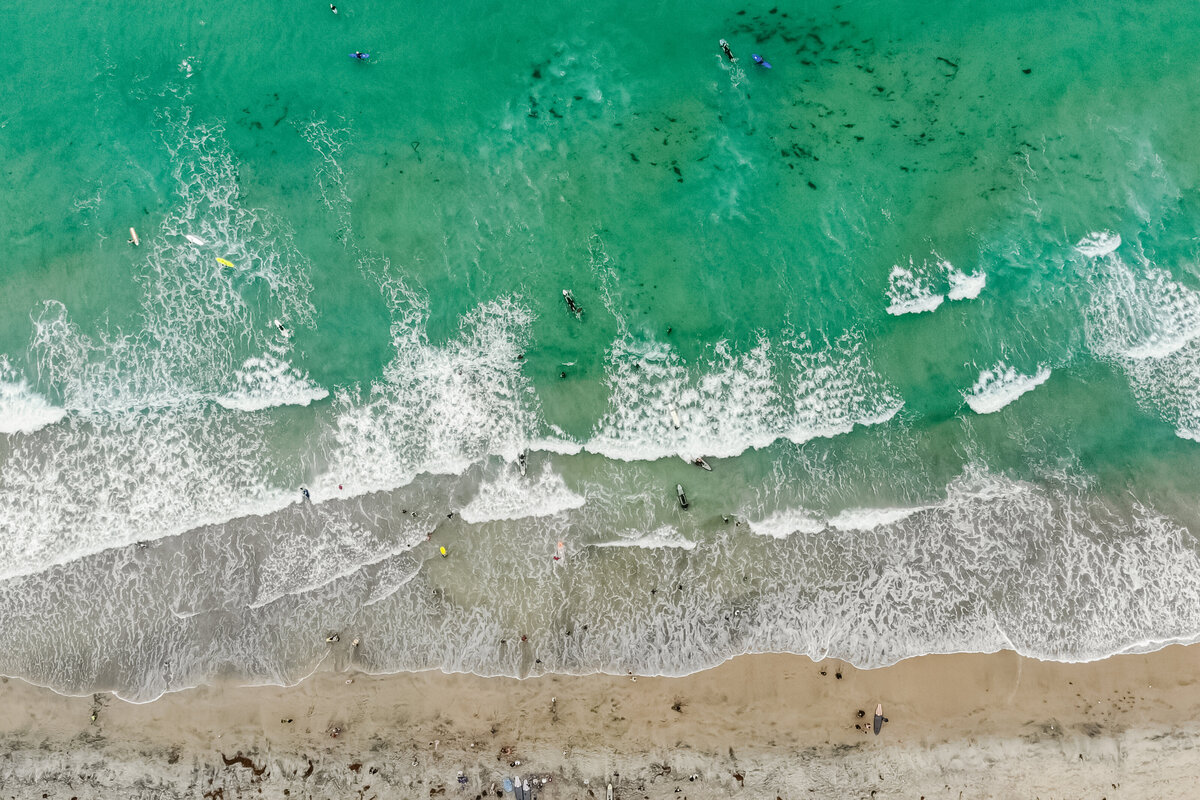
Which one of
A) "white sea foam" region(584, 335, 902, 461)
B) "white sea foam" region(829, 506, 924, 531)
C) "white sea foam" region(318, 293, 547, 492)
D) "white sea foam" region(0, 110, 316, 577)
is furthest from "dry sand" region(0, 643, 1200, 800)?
"white sea foam" region(584, 335, 902, 461)

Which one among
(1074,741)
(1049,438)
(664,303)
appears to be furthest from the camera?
(664,303)

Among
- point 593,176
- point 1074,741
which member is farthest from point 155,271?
Answer: point 1074,741

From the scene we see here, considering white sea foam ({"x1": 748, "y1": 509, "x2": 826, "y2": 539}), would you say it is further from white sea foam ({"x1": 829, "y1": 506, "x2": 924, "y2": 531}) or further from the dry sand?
the dry sand

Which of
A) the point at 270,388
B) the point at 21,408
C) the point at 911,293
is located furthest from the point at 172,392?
the point at 911,293

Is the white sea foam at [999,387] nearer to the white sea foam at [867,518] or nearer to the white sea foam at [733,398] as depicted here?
the white sea foam at [733,398]

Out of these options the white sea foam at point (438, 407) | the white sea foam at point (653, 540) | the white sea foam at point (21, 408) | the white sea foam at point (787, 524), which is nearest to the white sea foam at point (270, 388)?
the white sea foam at point (438, 407)

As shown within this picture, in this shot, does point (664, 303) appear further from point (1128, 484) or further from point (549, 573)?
point (1128, 484)
